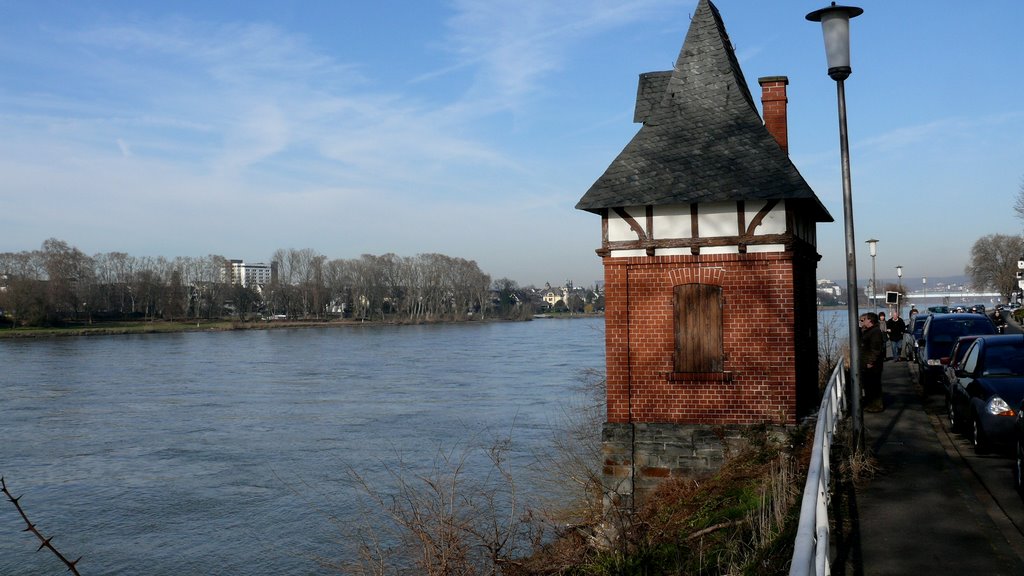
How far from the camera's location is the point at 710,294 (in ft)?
42.8

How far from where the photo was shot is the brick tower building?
12812mm

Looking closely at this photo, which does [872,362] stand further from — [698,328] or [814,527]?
[814,527]

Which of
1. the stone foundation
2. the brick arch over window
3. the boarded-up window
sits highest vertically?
the brick arch over window

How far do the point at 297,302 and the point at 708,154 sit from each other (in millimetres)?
121764

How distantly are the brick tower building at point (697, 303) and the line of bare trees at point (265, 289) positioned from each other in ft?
344

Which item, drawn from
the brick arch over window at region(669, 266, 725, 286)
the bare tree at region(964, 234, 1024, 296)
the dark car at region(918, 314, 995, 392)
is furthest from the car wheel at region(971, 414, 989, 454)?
the bare tree at region(964, 234, 1024, 296)

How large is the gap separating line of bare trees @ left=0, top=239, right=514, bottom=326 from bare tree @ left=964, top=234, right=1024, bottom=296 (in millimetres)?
72136

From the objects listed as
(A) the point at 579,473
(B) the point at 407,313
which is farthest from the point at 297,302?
(A) the point at 579,473

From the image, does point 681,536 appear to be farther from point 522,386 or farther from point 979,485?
point 522,386

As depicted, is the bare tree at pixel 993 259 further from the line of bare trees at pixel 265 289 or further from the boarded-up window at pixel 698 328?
the boarded-up window at pixel 698 328

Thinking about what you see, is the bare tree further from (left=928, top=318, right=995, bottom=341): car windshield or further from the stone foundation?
the stone foundation

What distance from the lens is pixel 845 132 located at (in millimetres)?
10641

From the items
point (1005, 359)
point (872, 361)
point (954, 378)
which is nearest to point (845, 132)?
point (1005, 359)

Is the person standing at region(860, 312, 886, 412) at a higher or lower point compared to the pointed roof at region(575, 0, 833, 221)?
lower
